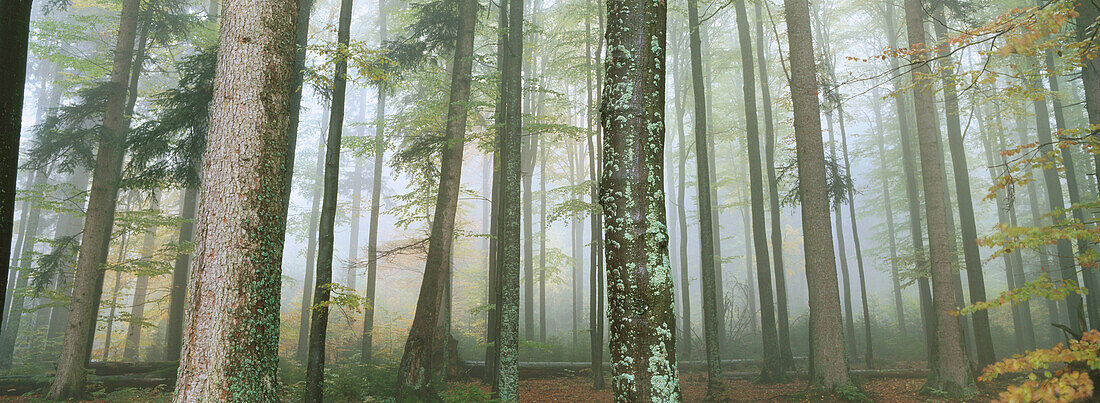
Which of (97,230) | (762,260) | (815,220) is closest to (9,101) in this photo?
(97,230)

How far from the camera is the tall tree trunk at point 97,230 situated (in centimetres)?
1016

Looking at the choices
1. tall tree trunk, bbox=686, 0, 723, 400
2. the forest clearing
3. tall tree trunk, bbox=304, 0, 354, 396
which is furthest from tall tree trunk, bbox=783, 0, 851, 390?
tall tree trunk, bbox=304, 0, 354, 396

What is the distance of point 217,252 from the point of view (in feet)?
13.9

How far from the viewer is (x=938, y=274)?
9969 millimetres

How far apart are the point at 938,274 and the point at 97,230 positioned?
16.8 meters

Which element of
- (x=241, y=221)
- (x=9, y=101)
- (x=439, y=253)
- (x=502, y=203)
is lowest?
(x=241, y=221)

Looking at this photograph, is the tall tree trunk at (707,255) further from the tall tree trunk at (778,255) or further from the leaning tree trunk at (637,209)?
the leaning tree trunk at (637,209)

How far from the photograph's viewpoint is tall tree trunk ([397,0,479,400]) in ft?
31.0

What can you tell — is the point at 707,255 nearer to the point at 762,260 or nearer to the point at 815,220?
the point at 815,220

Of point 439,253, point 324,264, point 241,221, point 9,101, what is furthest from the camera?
point 439,253

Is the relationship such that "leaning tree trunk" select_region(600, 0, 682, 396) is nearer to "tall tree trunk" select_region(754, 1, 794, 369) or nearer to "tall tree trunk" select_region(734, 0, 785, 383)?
"tall tree trunk" select_region(754, 1, 794, 369)

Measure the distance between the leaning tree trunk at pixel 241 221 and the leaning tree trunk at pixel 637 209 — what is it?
2.96 meters

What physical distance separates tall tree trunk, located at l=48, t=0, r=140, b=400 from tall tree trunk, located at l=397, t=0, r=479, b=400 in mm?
6502

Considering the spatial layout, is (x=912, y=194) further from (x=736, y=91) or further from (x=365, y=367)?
(x=365, y=367)
